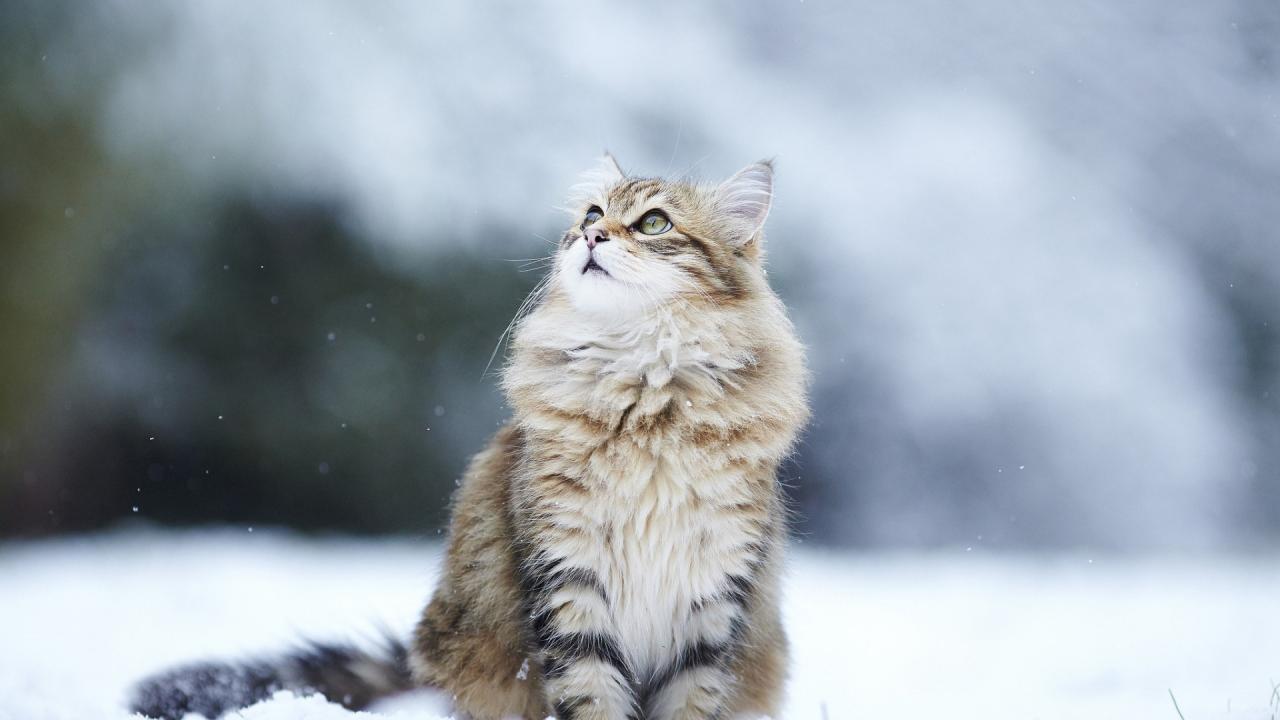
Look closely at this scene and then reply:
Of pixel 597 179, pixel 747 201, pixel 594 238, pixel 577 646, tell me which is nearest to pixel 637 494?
pixel 577 646

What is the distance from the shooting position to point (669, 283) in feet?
7.55

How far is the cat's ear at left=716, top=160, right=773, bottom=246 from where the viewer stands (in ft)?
8.42

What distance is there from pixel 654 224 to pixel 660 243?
0.35 ft

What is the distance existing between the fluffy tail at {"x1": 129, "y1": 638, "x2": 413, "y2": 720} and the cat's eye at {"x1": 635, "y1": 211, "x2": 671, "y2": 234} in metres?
1.39

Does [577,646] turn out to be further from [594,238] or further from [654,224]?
[654,224]

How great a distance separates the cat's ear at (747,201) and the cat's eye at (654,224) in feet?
0.70

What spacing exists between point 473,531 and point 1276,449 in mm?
5240

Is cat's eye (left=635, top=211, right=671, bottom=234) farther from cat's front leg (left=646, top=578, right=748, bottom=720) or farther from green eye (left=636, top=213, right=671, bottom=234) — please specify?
cat's front leg (left=646, top=578, right=748, bottom=720)

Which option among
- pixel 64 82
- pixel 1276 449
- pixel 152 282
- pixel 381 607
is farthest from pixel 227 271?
pixel 1276 449

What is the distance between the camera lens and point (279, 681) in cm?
257

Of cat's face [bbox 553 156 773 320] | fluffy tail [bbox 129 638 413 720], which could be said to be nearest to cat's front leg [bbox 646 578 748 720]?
cat's face [bbox 553 156 773 320]

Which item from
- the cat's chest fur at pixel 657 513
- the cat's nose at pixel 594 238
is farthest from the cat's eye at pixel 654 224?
the cat's chest fur at pixel 657 513

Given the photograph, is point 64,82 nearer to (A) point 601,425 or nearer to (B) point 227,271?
(B) point 227,271

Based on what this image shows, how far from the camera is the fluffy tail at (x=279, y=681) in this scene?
2398 mm
